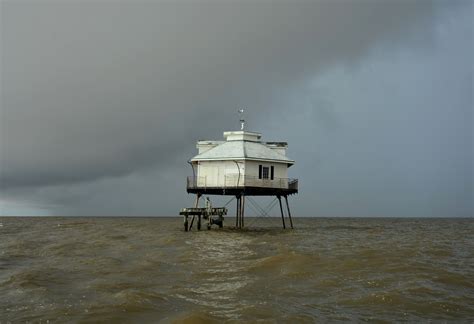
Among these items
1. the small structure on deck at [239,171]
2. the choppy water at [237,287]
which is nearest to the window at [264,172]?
the small structure on deck at [239,171]

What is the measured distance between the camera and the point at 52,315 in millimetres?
12086

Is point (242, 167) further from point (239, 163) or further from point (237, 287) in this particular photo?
point (237, 287)

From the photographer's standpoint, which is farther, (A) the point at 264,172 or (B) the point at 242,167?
(A) the point at 264,172

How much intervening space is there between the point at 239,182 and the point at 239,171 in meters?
0.92

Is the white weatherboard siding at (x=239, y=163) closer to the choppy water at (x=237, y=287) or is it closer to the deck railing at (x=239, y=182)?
the deck railing at (x=239, y=182)

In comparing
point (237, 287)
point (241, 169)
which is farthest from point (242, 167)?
point (237, 287)

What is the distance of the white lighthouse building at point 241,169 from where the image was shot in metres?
38.9

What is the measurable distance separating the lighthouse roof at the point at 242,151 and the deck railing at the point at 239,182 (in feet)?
5.37

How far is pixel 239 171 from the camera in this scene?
38.9 m

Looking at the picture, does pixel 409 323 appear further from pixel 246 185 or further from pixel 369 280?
pixel 246 185

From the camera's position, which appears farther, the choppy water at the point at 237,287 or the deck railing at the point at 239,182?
the deck railing at the point at 239,182

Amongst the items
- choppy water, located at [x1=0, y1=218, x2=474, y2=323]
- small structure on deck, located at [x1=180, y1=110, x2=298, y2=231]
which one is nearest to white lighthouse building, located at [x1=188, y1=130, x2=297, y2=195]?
small structure on deck, located at [x1=180, y1=110, x2=298, y2=231]

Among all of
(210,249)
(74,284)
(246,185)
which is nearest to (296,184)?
(246,185)

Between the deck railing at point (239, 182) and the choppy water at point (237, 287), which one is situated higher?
the deck railing at point (239, 182)
